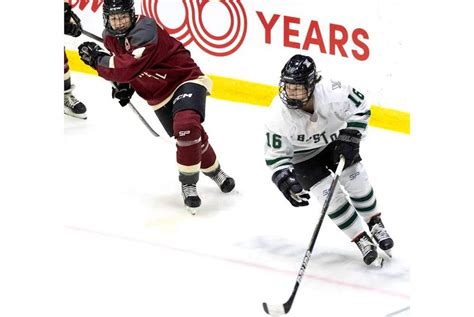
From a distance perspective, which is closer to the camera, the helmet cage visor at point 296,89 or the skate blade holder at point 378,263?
the helmet cage visor at point 296,89

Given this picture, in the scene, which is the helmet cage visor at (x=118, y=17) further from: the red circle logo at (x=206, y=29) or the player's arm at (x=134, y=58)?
the red circle logo at (x=206, y=29)

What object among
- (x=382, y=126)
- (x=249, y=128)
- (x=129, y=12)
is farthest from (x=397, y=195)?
(x=129, y=12)

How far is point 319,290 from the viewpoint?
388 centimetres

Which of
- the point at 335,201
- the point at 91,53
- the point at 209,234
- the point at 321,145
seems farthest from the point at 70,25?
the point at 335,201

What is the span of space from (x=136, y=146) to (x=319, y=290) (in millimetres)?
1437

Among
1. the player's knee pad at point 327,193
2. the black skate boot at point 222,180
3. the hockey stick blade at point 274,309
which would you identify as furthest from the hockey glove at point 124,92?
the hockey stick blade at point 274,309

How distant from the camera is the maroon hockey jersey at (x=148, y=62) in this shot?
439 centimetres

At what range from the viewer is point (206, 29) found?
17.3 feet

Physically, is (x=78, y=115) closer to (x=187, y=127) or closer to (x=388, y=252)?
(x=187, y=127)

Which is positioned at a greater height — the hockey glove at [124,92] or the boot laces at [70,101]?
the hockey glove at [124,92]

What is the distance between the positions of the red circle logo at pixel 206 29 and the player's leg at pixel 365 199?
1403 millimetres

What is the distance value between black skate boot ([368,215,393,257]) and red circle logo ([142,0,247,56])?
1418 mm

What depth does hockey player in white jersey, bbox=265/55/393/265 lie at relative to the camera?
3746 millimetres

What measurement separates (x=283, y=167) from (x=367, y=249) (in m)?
0.42
